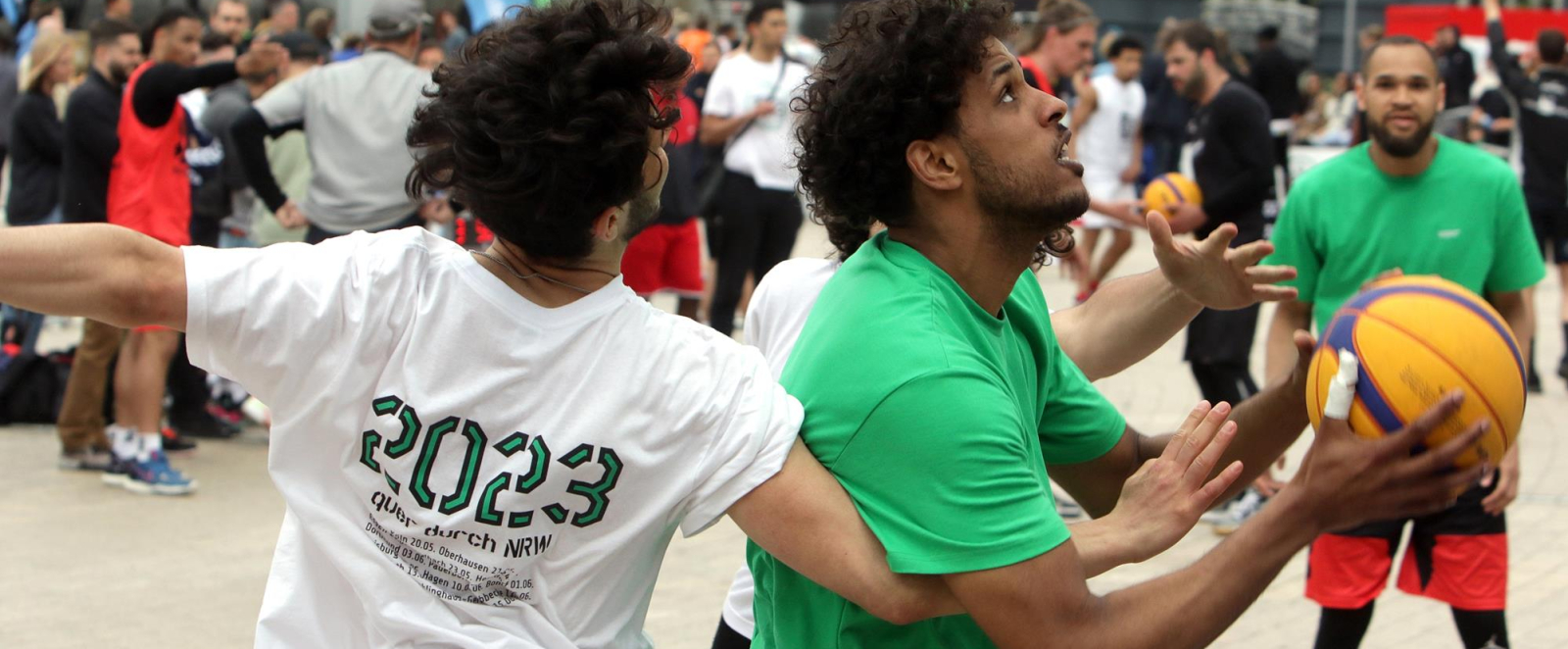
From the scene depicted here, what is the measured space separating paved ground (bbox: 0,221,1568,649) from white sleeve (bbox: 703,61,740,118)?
339cm

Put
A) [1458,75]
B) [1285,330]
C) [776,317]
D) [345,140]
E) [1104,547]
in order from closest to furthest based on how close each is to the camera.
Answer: [1104,547] → [776,317] → [1285,330] → [345,140] → [1458,75]

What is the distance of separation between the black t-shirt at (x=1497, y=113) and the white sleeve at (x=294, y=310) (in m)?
15.5

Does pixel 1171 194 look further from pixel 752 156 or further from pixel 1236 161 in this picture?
pixel 752 156

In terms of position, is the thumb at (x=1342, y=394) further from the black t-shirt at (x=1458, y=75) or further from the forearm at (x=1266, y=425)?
the black t-shirt at (x=1458, y=75)

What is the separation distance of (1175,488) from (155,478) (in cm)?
610

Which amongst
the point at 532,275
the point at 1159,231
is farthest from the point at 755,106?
the point at 532,275

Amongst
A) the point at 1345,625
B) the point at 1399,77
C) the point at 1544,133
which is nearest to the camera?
the point at 1345,625

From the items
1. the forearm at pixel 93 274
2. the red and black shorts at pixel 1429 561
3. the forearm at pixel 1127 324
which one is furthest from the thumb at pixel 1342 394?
the red and black shorts at pixel 1429 561

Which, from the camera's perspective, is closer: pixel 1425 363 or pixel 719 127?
pixel 1425 363

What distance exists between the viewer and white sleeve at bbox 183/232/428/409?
7.21ft

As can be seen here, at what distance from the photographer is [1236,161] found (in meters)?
7.35

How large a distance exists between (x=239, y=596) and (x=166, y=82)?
2.63m

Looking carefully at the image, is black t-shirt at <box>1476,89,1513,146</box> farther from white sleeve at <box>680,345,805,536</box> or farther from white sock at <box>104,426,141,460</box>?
white sleeve at <box>680,345,805,536</box>

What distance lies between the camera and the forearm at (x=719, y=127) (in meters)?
9.76
